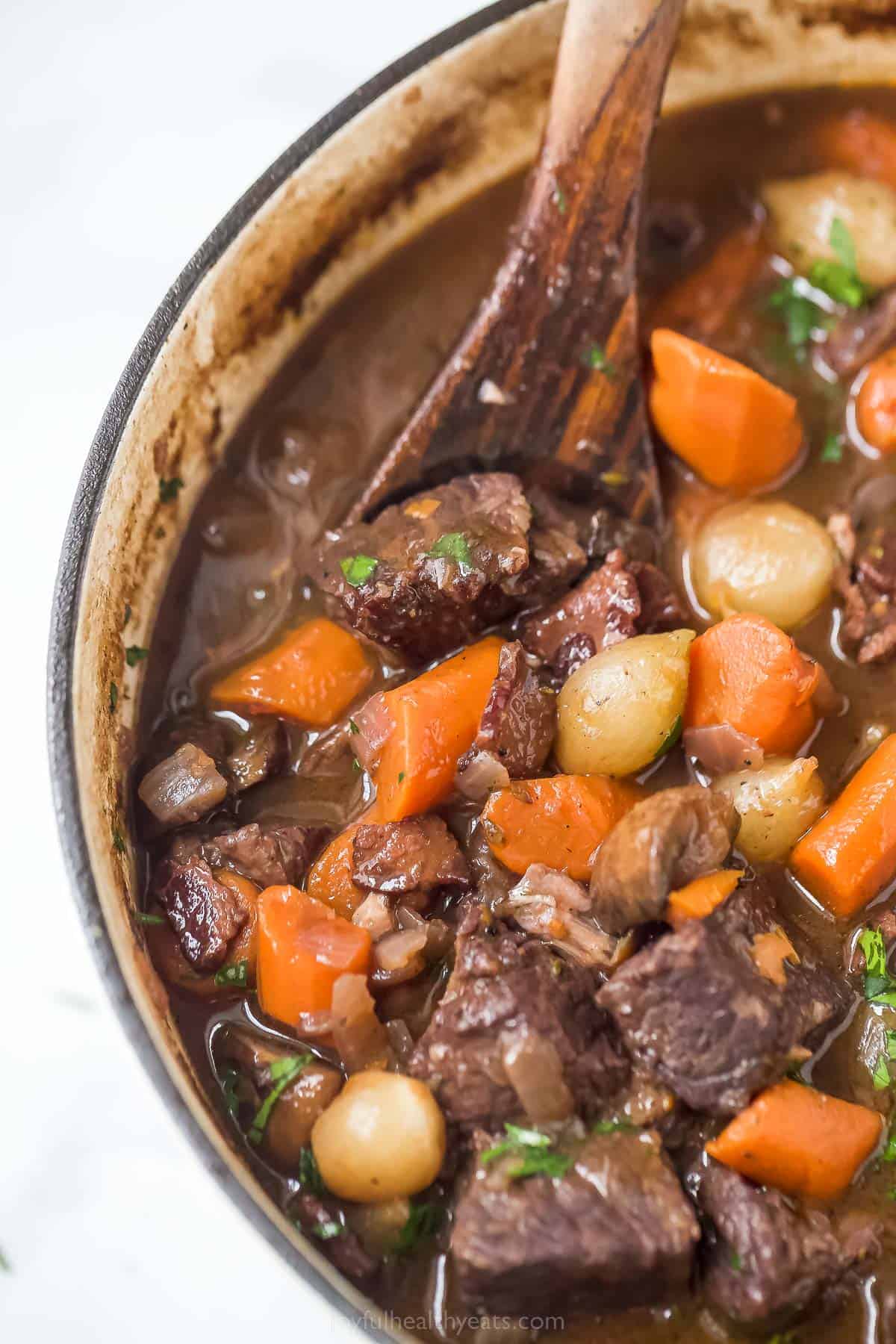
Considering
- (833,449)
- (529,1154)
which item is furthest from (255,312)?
(529,1154)

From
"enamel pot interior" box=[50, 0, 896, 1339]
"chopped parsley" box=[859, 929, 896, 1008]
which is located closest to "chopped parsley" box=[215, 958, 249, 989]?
"enamel pot interior" box=[50, 0, 896, 1339]

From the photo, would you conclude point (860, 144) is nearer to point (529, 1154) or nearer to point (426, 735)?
point (426, 735)

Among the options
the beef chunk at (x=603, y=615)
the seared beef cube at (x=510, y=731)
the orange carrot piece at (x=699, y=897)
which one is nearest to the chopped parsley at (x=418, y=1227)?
the orange carrot piece at (x=699, y=897)

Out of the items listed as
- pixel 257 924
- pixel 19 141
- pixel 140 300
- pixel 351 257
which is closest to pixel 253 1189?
pixel 257 924

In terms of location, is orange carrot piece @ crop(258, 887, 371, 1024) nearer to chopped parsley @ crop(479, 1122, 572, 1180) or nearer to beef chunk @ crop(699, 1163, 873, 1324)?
chopped parsley @ crop(479, 1122, 572, 1180)

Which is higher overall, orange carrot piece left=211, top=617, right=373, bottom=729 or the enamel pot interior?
the enamel pot interior

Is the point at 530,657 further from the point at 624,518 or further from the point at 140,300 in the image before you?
the point at 140,300
